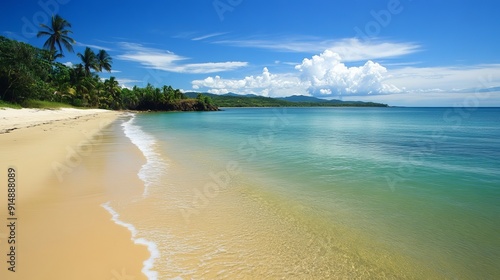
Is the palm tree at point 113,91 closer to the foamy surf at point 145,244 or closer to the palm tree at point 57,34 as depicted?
the palm tree at point 57,34

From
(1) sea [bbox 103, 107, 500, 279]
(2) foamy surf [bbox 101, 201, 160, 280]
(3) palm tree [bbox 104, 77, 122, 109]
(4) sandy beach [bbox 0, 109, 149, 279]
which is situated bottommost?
(1) sea [bbox 103, 107, 500, 279]

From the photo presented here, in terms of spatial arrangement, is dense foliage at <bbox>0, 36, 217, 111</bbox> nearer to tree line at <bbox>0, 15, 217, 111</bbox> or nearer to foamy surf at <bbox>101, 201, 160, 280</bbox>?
tree line at <bbox>0, 15, 217, 111</bbox>

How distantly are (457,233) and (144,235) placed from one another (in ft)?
21.6

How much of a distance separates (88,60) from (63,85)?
1563 cm

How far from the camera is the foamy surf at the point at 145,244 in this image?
4254 millimetres

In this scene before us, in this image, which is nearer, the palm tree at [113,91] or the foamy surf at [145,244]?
the foamy surf at [145,244]

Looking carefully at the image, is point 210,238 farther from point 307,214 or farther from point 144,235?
point 307,214

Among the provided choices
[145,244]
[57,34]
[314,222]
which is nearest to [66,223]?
[145,244]

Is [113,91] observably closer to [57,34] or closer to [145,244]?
[57,34]

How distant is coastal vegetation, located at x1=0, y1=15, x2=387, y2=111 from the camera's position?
42031 millimetres

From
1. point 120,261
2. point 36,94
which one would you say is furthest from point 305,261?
point 36,94

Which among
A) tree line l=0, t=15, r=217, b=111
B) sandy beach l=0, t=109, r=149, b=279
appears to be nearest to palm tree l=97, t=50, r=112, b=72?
tree line l=0, t=15, r=217, b=111

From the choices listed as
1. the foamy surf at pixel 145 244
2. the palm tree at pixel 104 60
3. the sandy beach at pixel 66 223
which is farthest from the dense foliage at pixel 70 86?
the foamy surf at pixel 145 244

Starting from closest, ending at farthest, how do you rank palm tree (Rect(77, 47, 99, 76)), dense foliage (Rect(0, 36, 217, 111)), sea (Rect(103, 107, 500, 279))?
sea (Rect(103, 107, 500, 279)) < dense foliage (Rect(0, 36, 217, 111)) < palm tree (Rect(77, 47, 99, 76))
